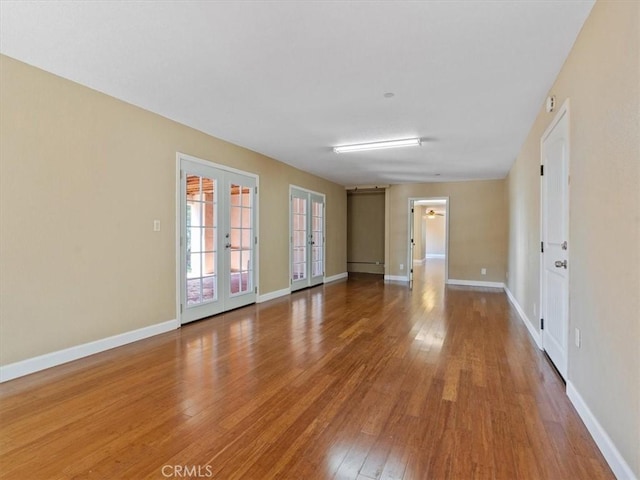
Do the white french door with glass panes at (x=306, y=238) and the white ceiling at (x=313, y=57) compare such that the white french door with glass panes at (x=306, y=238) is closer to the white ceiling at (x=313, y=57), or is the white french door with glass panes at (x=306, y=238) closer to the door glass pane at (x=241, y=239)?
the door glass pane at (x=241, y=239)

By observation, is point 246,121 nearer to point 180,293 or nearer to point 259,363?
point 180,293

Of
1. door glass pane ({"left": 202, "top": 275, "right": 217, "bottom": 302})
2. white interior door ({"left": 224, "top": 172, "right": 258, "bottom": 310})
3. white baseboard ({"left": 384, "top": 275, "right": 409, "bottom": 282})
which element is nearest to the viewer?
door glass pane ({"left": 202, "top": 275, "right": 217, "bottom": 302})

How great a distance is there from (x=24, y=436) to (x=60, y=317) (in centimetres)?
128

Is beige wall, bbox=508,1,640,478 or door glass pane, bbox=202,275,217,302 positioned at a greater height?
beige wall, bbox=508,1,640,478

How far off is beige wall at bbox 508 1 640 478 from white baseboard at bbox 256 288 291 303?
4343 millimetres

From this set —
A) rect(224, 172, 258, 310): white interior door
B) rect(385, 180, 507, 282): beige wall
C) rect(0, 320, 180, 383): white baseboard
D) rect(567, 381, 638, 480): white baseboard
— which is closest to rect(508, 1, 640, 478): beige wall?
rect(567, 381, 638, 480): white baseboard

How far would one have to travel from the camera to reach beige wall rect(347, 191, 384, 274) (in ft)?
32.3

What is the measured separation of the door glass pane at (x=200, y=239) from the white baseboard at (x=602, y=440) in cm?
400

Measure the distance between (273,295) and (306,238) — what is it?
5.39 feet

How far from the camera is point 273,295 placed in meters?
6.02

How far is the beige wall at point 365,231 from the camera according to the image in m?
9.84

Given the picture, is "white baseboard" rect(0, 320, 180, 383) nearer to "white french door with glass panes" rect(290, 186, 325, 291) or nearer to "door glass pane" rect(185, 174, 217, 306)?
"door glass pane" rect(185, 174, 217, 306)

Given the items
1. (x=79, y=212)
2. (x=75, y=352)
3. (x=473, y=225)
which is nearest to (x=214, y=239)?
(x=79, y=212)

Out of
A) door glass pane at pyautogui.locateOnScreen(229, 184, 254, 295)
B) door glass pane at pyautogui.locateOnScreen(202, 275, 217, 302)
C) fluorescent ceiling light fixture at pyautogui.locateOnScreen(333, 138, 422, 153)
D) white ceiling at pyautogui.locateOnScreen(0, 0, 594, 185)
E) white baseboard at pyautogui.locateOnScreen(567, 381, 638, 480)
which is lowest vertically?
white baseboard at pyautogui.locateOnScreen(567, 381, 638, 480)
